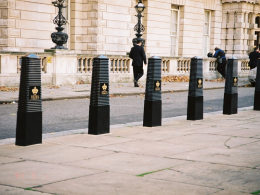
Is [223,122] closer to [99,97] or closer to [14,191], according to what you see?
[99,97]

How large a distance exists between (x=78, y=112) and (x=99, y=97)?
383cm

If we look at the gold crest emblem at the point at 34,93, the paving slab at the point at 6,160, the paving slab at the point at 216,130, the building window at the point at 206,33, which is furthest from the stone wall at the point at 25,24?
the paving slab at the point at 6,160

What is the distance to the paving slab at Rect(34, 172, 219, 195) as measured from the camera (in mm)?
4137

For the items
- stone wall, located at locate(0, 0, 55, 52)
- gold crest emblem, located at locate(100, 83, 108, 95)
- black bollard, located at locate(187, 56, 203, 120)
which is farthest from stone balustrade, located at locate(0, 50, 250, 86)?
gold crest emblem, located at locate(100, 83, 108, 95)

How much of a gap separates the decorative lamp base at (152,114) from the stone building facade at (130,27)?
996 centimetres

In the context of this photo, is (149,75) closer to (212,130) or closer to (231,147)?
(212,130)

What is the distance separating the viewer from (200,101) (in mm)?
9203

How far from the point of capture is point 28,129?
20.5ft

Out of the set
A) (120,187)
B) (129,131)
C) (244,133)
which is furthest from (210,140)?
(120,187)

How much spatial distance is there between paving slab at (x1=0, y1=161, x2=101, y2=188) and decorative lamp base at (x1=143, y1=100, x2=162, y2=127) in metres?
3.25

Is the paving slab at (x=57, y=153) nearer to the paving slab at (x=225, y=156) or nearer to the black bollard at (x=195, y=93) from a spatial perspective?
the paving slab at (x=225, y=156)

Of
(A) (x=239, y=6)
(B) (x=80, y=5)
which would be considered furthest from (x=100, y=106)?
(A) (x=239, y=6)

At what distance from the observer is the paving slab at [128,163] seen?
497 cm

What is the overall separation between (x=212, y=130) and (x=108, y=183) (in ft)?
12.3
